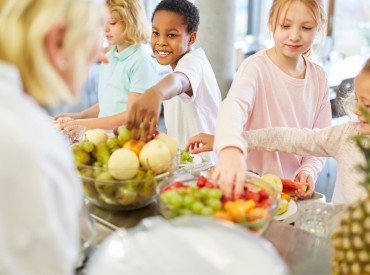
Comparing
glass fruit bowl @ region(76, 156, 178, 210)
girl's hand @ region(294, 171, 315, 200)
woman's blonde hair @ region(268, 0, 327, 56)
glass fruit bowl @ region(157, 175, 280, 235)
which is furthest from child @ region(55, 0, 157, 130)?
glass fruit bowl @ region(157, 175, 280, 235)

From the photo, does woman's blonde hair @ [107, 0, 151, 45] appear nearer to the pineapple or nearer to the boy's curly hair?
the boy's curly hair

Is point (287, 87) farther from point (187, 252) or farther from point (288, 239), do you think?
point (187, 252)

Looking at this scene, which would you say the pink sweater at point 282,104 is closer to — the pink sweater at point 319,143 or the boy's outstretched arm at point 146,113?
the pink sweater at point 319,143

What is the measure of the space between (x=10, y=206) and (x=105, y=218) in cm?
58

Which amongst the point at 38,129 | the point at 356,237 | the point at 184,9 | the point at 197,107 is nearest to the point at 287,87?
the point at 197,107

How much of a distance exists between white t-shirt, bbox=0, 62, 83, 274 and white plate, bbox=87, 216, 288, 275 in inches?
4.5

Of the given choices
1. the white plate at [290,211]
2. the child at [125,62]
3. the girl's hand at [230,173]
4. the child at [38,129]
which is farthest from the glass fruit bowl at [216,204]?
the child at [125,62]

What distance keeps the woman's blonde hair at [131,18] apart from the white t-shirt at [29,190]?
1.85m

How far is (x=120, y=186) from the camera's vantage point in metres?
1.18

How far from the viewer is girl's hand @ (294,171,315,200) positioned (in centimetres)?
152

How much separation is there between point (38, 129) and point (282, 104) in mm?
1447

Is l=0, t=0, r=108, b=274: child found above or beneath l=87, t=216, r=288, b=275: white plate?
above

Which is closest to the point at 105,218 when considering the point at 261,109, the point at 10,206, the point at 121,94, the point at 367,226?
the point at 10,206

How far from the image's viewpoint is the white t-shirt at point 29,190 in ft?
2.06
